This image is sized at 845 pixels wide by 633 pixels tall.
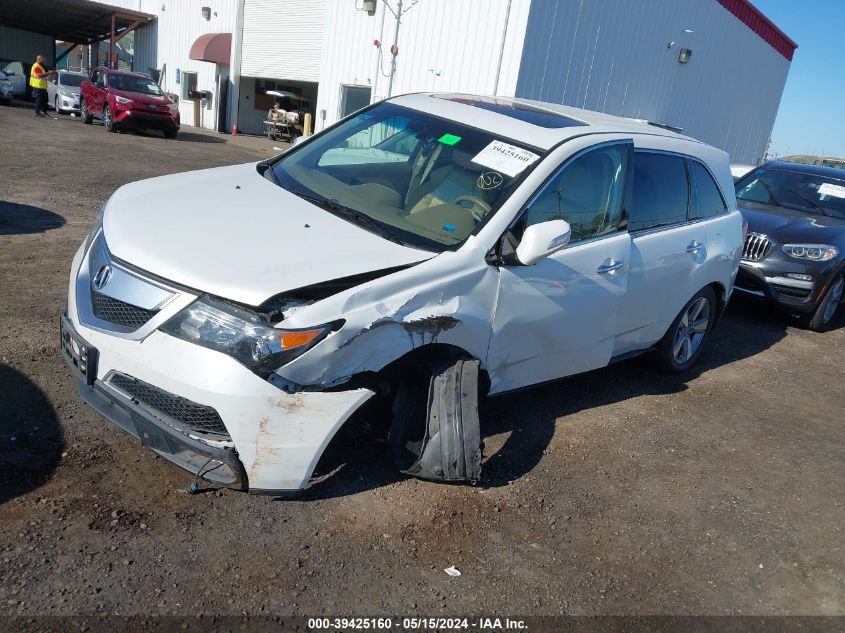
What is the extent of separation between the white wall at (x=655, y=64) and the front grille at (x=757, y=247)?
7.88 metres

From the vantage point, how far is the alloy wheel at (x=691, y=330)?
17.4 feet

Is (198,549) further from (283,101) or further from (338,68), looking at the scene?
A: (283,101)

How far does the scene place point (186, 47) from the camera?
2700cm

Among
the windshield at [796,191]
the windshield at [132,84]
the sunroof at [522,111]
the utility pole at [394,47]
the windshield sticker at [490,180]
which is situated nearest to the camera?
the windshield sticker at [490,180]

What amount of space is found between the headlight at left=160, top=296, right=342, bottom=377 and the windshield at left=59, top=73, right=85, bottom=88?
2257 cm

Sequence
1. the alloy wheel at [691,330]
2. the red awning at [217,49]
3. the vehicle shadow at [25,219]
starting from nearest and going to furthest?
the alloy wheel at [691,330], the vehicle shadow at [25,219], the red awning at [217,49]

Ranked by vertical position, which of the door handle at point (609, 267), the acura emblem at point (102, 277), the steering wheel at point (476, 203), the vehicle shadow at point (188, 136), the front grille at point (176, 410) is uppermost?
the steering wheel at point (476, 203)

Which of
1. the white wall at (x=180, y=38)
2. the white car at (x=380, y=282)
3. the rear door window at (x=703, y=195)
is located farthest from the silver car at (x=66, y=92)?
the rear door window at (x=703, y=195)

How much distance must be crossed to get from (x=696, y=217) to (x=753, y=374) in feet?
5.91

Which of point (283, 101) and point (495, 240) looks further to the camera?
point (283, 101)

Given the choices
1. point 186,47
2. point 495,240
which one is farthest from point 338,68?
point 495,240

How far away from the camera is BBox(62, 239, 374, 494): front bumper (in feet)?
8.75

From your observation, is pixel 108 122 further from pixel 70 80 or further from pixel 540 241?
pixel 540 241

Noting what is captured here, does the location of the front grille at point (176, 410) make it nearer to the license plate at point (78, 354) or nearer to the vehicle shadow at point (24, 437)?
the license plate at point (78, 354)
